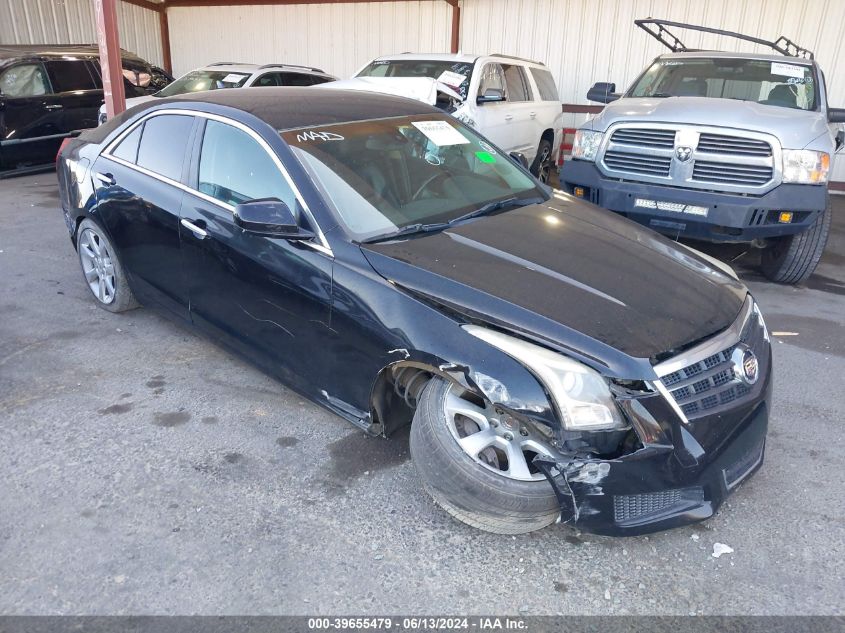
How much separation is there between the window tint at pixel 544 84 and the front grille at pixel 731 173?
4.77 metres

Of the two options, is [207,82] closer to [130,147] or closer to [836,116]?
[130,147]

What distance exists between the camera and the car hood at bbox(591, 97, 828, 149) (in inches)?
205

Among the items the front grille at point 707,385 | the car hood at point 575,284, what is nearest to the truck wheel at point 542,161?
the car hood at point 575,284

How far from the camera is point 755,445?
2652 millimetres

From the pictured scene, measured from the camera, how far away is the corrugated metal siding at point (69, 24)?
40.8ft

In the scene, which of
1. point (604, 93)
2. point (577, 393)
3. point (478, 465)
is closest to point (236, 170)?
point (478, 465)

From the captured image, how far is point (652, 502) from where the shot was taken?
7.86ft

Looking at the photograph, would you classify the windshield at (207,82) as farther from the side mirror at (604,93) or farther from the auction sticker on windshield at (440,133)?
the auction sticker on windshield at (440,133)

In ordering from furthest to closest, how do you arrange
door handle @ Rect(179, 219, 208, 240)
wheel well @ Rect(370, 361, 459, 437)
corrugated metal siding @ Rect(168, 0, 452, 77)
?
corrugated metal siding @ Rect(168, 0, 452, 77), door handle @ Rect(179, 219, 208, 240), wheel well @ Rect(370, 361, 459, 437)

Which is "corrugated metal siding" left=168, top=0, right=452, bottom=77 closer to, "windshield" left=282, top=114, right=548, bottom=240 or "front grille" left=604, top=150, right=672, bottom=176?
"front grille" left=604, top=150, right=672, bottom=176

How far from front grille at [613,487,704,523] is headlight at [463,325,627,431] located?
288mm

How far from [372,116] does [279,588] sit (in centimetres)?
244

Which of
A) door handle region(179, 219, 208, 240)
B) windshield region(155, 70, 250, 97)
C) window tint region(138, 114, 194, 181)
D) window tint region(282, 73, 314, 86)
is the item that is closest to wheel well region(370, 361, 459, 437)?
door handle region(179, 219, 208, 240)

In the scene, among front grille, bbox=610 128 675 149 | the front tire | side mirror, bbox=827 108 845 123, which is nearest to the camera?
the front tire
